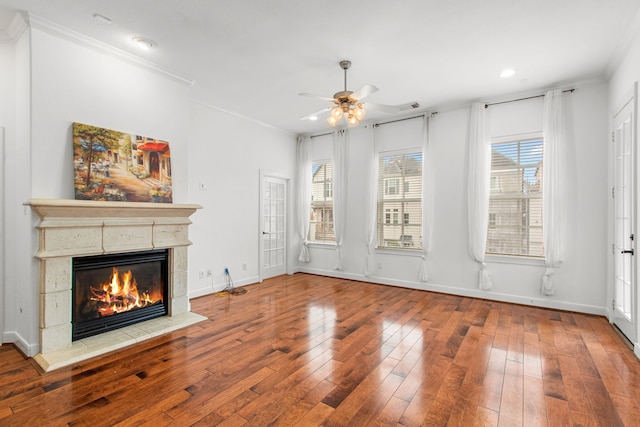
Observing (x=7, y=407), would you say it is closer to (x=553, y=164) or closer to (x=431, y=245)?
(x=431, y=245)

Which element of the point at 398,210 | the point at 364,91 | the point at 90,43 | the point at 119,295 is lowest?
the point at 119,295

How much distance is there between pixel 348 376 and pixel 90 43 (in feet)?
13.6

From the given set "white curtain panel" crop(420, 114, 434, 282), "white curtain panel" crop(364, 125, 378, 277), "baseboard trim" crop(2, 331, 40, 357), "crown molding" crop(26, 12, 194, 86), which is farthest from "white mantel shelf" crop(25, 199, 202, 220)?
"white curtain panel" crop(420, 114, 434, 282)

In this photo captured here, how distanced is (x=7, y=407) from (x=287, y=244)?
4.95 m

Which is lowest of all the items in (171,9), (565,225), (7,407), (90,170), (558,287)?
(7,407)

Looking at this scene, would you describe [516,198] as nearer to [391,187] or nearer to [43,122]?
[391,187]

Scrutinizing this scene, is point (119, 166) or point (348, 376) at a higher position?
point (119, 166)

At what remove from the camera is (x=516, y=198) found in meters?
4.69

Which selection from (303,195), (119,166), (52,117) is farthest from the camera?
(303,195)

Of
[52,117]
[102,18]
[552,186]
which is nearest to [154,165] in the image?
[52,117]

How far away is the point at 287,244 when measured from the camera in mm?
6816

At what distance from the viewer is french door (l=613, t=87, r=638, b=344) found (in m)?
3.13

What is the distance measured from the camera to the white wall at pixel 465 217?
4.13 m

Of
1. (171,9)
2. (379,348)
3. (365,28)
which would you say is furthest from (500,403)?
(171,9)
